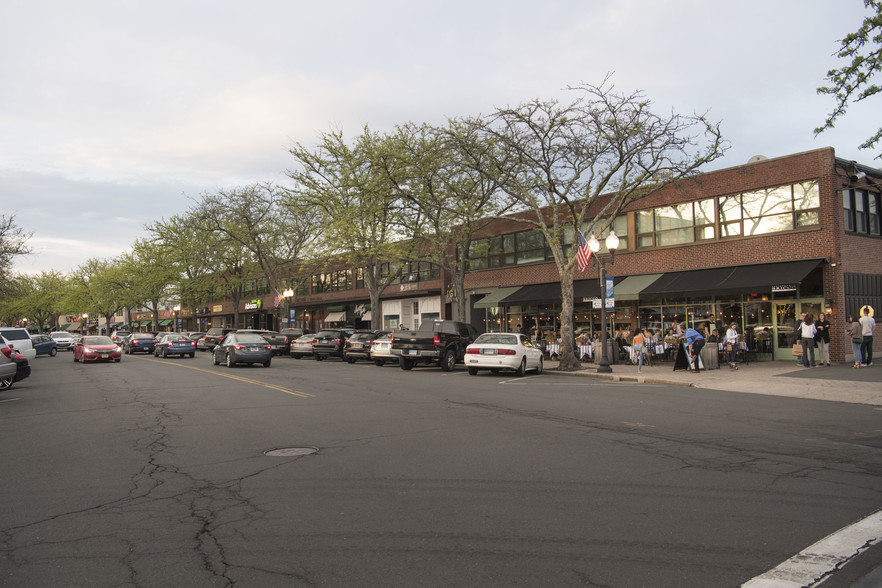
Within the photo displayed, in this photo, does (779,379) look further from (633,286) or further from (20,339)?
(20,339)

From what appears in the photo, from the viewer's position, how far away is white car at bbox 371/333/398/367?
25094mm

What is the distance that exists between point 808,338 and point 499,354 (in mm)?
9830

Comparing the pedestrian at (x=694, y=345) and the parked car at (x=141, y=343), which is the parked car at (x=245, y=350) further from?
the parked car at (x=141, y=343)

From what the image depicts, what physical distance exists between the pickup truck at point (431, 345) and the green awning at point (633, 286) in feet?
24.9

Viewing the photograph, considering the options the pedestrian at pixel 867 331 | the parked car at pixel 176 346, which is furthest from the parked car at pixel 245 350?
the pedestrian at pixel 867 331

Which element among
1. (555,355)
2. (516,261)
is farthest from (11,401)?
(516,261)

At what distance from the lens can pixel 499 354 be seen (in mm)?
19344

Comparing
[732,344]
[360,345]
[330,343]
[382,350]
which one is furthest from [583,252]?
[330,343]

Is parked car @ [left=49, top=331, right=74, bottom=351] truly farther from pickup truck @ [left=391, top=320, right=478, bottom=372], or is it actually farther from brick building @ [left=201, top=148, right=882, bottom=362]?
pickup truck @ [left=391, top=320, right=478, bottom=372]

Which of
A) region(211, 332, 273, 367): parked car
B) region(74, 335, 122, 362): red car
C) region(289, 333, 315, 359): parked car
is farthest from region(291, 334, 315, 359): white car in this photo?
region(74, 335, 122, 362): red car

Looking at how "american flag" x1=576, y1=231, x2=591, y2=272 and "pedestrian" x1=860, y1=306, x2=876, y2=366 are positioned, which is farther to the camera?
"american flag" x1=576, y1=231, x2=591, y2=272

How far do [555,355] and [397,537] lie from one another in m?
22.9

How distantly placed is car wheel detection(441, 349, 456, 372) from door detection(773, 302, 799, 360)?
12203 mm

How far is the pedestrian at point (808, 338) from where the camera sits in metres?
19.0
